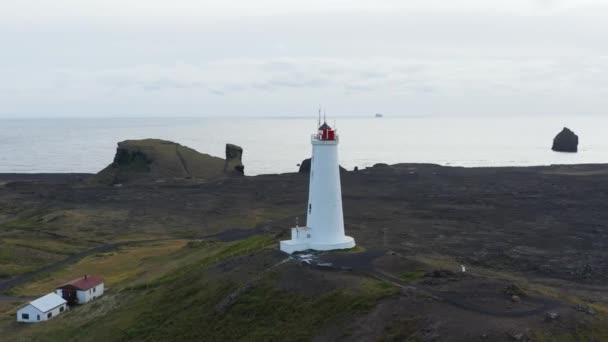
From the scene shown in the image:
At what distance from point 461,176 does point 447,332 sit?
93.4 metres

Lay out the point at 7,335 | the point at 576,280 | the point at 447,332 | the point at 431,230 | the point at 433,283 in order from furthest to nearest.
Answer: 1. the point at 431,230
2. the point at 576,280
3. the point at 7,335
4. the point at 433,283
5. the point at 447,332

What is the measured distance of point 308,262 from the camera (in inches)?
1246

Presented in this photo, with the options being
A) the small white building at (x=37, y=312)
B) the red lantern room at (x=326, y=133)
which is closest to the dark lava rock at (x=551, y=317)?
the red lantern room at (x=326, y=133)

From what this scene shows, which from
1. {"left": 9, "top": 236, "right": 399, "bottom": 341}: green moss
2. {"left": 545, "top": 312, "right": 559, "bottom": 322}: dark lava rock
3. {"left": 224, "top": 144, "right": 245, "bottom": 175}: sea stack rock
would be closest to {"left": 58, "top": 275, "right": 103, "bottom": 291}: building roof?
{"left": 9, "top": 236, "right": 399, "bottom": 341}: green moss

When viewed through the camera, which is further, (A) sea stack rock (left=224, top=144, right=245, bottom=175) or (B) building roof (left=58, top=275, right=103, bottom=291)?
(A) sea stack rock (left=224, top=144, right=245, bottom=175)

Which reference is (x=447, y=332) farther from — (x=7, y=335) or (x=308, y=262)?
(x=7, y=335)

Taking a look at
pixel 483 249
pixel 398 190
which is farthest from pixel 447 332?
pixel 398 190

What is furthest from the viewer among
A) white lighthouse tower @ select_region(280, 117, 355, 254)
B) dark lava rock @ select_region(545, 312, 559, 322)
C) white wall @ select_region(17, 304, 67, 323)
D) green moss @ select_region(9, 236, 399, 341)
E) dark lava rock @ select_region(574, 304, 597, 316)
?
white wall @ select_region(17, 304, 67, 323)

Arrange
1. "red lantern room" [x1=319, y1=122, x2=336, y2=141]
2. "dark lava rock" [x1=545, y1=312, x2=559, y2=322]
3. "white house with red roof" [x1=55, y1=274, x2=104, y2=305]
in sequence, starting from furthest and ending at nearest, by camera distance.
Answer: "white house with red roof" [x1=55, y1=274, x2=104, y2=305] < "red lantern room" [x1=319, y1=122, x2=336, y2=141] < "dark lava rock" [x1=545, y1=312, x2=559, y2=322]

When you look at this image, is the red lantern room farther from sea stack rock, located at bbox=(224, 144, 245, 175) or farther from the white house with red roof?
sea stack rock, located at bbox=(224, 144, 245, 175)

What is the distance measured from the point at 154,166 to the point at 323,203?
9914cm

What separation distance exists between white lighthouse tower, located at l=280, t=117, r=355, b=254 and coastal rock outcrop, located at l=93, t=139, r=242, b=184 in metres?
89.5

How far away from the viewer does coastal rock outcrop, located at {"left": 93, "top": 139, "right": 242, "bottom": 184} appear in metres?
124

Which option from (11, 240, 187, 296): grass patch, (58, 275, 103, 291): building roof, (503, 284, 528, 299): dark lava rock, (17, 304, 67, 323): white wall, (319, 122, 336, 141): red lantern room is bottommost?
(11, 240, 187, 296): grass patch
